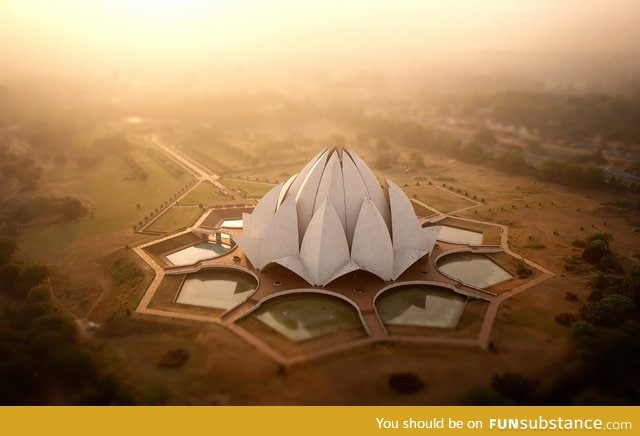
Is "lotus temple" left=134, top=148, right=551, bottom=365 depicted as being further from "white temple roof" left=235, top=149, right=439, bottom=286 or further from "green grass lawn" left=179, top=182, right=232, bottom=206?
"green grass lawn" left=179, top=182, right=232, bottom=206

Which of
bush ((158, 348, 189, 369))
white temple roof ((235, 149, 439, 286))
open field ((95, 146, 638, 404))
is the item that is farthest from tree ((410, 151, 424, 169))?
bush ((158, 348, 189, 369))

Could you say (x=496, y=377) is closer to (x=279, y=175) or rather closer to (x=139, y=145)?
(x=279, y=175)

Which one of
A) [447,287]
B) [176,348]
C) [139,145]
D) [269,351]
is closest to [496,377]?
[447,287]

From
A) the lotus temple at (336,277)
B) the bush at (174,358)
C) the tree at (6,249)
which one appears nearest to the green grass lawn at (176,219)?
the lotus temple at (336,277)

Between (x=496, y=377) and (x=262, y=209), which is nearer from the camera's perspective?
(x=496, y=377)

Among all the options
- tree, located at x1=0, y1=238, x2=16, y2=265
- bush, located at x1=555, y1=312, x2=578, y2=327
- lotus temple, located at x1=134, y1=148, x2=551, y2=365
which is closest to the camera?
lotus temple, located at x1=134, y1=148, x2=551, y2=365

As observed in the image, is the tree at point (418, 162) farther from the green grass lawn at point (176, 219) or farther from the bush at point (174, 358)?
the bush at point (174, 358)
